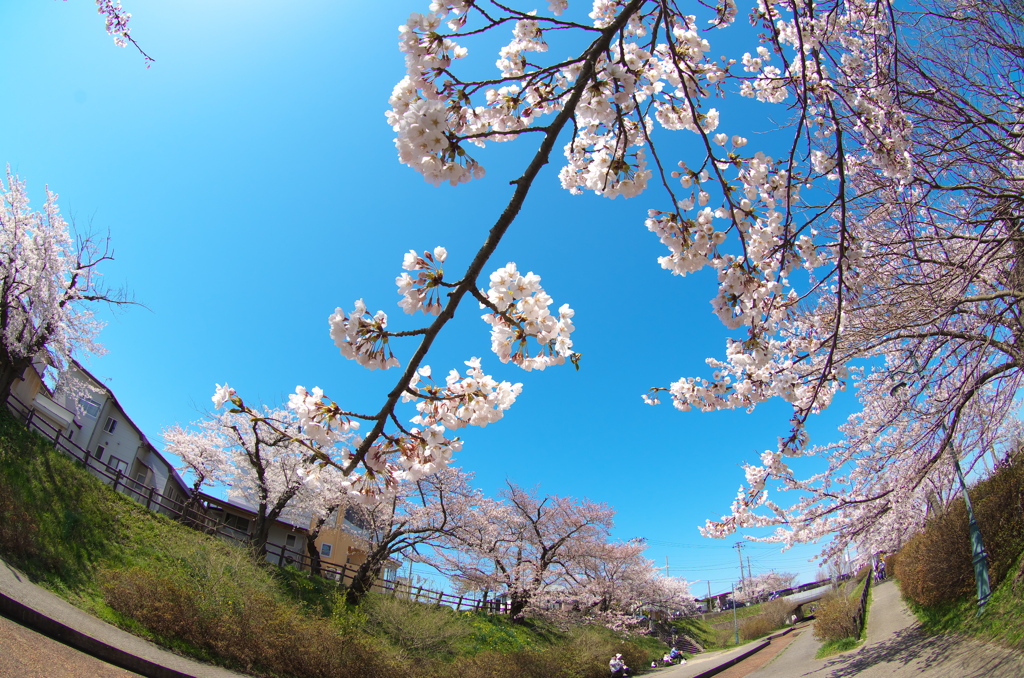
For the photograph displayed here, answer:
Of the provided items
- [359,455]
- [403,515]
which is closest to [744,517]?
[359,455]

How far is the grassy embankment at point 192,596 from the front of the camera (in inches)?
317

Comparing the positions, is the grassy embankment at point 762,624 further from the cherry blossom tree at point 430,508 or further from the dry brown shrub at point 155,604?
the dry brown shrub at point 155,604

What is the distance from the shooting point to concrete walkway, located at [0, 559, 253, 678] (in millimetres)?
5227

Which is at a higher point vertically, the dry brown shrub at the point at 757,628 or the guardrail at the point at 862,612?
the guardrail at the point at 862,612

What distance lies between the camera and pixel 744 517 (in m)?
6.09

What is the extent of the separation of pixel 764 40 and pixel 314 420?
3539 millimetres

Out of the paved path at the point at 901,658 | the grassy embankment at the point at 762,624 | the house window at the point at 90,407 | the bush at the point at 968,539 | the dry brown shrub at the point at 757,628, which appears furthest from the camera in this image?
the grassy embankment at the point at 762,624

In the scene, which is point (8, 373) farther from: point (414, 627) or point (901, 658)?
point (901, 658)

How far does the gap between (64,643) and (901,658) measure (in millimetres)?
13632

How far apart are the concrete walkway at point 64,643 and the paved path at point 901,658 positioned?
36.4 feet

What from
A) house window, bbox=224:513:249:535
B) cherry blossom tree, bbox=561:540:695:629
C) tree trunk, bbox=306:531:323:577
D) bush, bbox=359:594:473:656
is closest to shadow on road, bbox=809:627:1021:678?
bush, bbox=359:594:473:656

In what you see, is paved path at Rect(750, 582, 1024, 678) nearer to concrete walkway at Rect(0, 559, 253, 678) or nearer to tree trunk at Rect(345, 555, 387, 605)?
concrete walkway at Rect(0, 559, 253, 678)

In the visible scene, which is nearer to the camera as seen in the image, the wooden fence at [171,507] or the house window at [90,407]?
the wooden fence at [171,507]

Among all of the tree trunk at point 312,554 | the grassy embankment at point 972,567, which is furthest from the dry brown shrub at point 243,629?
the grassy embankment at point 972,567
